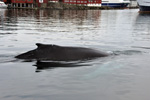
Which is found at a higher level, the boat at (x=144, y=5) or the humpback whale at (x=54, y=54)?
the boat at (x=144, y=5)

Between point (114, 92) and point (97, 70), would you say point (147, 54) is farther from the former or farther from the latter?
point (114, 92)

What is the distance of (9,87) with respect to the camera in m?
8.74

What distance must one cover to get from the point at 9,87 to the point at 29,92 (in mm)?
860

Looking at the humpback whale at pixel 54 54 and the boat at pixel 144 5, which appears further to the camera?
the boat at pixel 144 5

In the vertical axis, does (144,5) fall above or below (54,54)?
above

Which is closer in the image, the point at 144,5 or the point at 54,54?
the point at 54,54

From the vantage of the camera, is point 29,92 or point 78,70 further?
point 78,70

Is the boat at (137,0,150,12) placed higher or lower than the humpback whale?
higher

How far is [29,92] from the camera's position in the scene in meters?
8.31

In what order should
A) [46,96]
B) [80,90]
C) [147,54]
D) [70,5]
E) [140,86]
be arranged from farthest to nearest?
[70,5]
[147,54]
[140,86]
[80,90]
[46,96]

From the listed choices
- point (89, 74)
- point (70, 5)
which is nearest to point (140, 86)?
point (89, 74)

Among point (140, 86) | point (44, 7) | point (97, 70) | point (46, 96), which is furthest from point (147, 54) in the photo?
point (44, 7)

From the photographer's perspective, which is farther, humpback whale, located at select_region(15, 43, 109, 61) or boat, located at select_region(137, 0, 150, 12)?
boat, located at select_region(137, 0, 150, 12)

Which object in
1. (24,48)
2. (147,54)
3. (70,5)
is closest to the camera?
(147,54)
